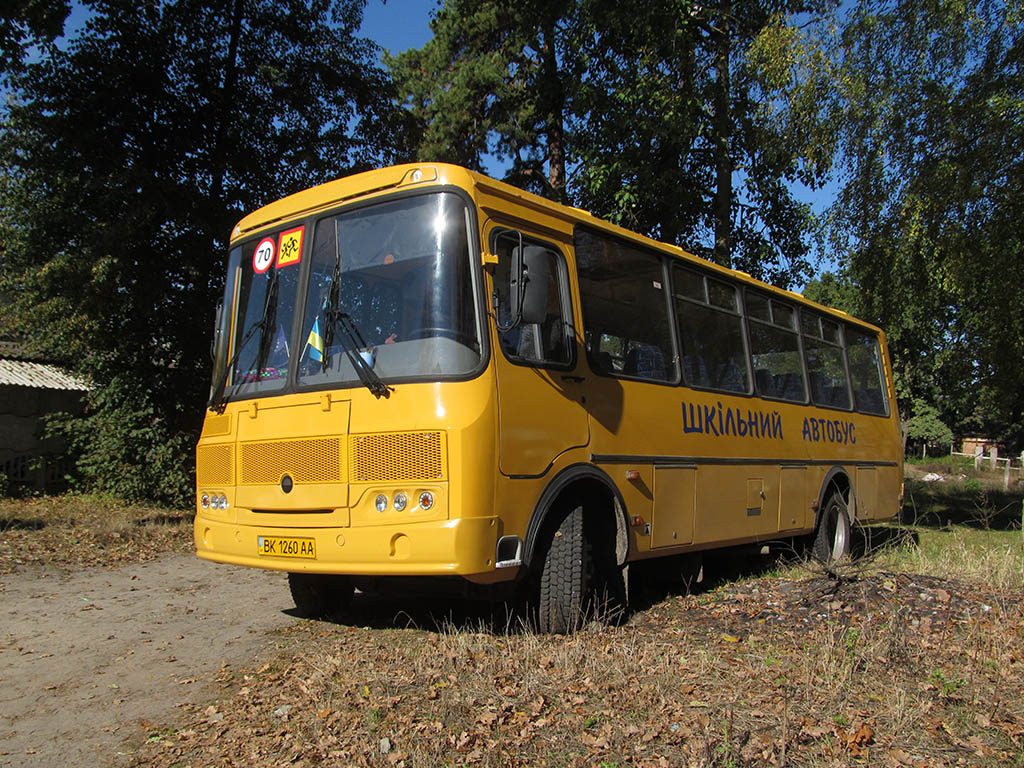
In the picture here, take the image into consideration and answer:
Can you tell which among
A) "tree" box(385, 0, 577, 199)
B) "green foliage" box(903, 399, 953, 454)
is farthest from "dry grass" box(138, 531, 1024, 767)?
"green foliage" box(903, 399, 953, 454)

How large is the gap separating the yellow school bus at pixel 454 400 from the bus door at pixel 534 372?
0.01m

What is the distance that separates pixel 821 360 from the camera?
1055cm

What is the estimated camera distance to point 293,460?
5785 millimetres

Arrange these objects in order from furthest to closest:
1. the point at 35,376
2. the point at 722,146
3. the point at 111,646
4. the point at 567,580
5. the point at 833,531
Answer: the point at 35,376, the point at 722,146, the point at 833,531, the point at 111,646, the point at 567,580

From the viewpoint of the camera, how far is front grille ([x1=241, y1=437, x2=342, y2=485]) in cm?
558

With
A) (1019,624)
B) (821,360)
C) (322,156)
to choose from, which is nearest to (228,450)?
(1019,624)

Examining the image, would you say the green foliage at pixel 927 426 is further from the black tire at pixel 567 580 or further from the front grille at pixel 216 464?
the front grille at pixel 216 464

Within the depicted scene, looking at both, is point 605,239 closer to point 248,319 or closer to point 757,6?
point 248,319

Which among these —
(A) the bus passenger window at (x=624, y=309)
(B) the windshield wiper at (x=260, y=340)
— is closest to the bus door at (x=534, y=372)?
(A) the bus passenger window at (x=624, y=309)

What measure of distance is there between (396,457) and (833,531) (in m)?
7.10

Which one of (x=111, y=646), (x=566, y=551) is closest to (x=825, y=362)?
(x=566, y=551)

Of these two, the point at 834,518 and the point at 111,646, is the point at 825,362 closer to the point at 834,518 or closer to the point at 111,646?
the point at 834,518

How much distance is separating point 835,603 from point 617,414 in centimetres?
223

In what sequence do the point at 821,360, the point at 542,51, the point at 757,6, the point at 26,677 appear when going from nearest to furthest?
1. the point at 26,677
2. the point at 821,360
3. the point at 757,6
4. the point at 542,51
